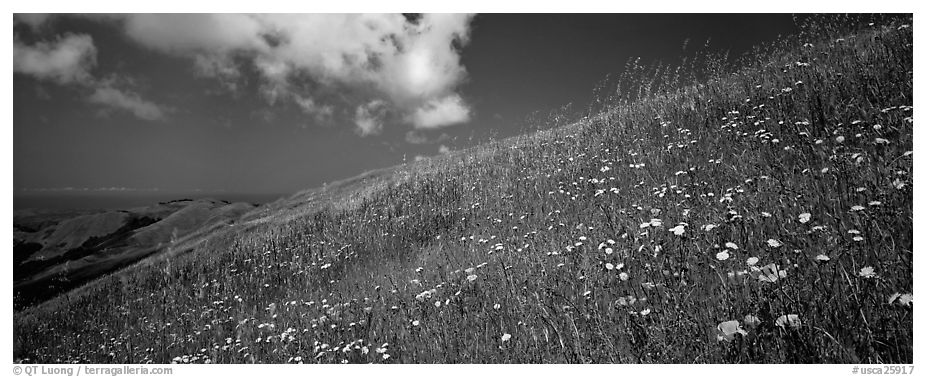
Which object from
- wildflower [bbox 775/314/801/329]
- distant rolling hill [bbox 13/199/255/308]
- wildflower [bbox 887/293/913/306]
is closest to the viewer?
wildflower [bbox 887/293/913/306]

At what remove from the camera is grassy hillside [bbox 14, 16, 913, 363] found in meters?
2.50

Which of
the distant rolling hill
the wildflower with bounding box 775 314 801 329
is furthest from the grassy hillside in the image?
the distant rolling hill

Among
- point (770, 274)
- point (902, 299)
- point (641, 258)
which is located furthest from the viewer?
point (641, 258)

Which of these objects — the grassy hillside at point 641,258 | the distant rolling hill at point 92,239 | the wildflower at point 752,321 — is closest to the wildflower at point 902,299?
the grassy hillside at point 641,258

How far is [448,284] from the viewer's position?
4.69m

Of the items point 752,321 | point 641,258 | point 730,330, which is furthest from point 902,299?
point 641,258

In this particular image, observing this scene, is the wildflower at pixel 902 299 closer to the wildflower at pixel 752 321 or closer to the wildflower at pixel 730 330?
the wildflower at pixel 752 321

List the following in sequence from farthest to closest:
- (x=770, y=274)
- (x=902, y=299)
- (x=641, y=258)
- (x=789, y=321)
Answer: (x=641, y=258), (x=770, y=274), (x=789, y=321), (x=902, y=299)

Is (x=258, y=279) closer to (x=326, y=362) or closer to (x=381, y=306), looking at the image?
(x=381, y=306)

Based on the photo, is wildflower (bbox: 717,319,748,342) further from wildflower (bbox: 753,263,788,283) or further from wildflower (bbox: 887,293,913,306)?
wildflower (bbox: 887,293,913,306)

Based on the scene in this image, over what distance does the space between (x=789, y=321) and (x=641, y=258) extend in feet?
4.73

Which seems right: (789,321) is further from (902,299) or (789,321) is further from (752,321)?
(902,299)

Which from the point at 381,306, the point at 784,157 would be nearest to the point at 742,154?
the point at 784,157

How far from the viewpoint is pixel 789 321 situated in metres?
2.15
